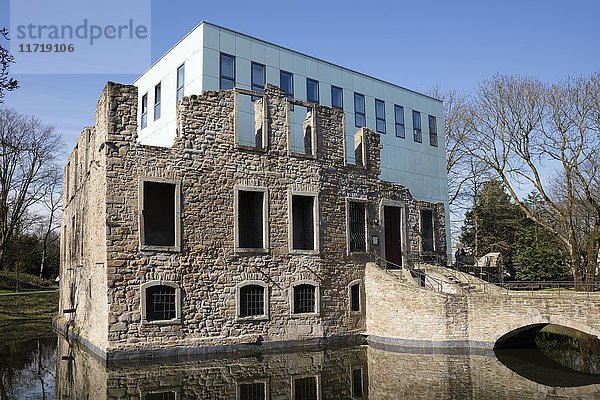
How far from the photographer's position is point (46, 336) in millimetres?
26156

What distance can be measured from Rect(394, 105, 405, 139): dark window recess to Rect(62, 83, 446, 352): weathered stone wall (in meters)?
11.4

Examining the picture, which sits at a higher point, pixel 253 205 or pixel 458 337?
pixel 253 205

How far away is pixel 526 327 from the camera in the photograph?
64.2 feet

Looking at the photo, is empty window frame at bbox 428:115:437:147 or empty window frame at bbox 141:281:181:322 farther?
empty window frame at bbox 428:115:437:147

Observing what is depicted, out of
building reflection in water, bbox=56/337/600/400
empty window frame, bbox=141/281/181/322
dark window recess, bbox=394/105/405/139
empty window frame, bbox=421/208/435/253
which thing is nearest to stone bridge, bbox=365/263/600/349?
building reflection in water, bbox=56/337/600/400

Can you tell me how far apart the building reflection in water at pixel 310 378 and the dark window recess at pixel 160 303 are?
1.51 m

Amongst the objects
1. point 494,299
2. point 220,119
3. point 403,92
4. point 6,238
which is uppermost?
point 403,92

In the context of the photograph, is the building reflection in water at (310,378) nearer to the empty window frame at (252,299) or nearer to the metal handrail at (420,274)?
the empty window frame at (252,299)

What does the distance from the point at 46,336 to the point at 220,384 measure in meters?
14.8

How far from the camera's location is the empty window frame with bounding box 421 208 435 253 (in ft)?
88.3

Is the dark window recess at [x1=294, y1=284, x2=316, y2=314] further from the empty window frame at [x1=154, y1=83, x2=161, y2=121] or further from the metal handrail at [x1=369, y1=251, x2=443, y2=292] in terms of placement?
the empty window frame at [x1=154, y1=83, x2=161, y2=121]

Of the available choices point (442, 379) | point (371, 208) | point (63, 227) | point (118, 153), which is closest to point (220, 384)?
point (442, 379)

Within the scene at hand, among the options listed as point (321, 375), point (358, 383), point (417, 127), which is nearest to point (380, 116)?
point (417, 127)

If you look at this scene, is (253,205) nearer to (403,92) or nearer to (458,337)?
(458,337)
